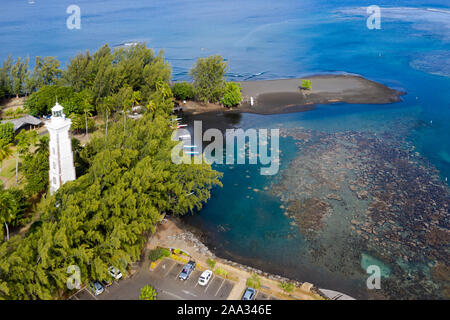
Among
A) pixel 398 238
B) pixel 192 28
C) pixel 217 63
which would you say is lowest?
pixel 398 238

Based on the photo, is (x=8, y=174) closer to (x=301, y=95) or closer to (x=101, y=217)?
(x=101, y=217)

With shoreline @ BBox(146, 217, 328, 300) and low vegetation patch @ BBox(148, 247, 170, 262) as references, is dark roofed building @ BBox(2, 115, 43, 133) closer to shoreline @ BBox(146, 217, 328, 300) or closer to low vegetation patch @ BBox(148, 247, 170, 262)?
shoreline @ BBox(146, 217, 328, 300)

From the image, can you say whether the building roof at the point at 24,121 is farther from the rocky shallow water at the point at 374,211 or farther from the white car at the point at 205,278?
the white car at the point at 205,278

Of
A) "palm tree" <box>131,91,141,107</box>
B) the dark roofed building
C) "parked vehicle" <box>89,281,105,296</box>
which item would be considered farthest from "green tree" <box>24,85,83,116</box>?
"parked vehicle" <box>89,281,105,296</box>

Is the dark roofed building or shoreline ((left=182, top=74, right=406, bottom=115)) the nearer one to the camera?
the dark roofed building

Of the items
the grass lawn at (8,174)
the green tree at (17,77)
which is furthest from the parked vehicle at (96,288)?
the green tree at (17,77)

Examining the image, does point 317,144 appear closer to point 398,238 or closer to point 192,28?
point 398,238
